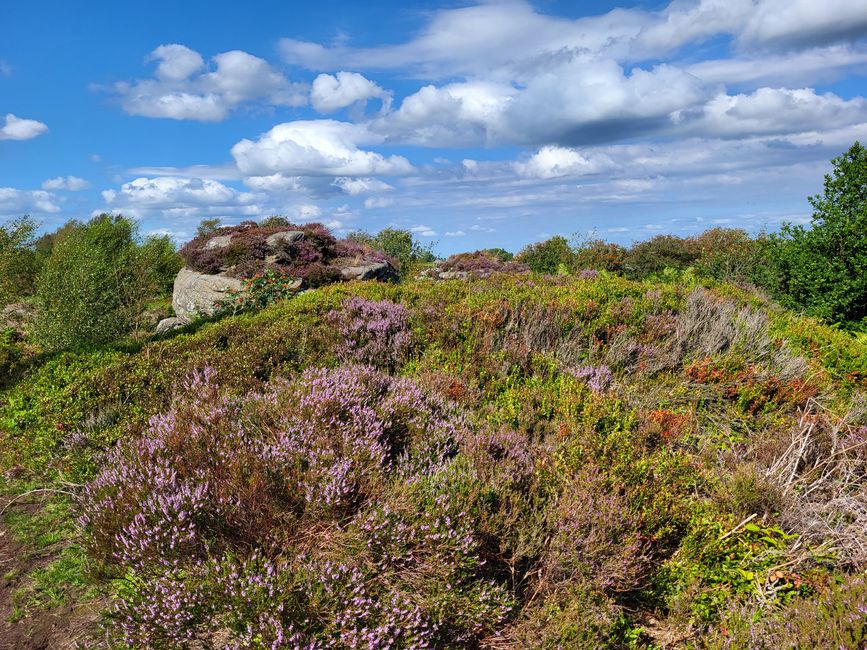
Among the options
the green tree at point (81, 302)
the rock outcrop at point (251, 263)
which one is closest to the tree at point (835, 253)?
the rock outcrop at point (251, 263)

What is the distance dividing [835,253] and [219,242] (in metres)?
17.7

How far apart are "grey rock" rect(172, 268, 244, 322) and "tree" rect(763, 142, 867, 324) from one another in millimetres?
14196

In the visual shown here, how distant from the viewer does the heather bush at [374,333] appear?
22.0ft

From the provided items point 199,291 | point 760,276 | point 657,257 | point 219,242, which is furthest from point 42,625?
point 657,257

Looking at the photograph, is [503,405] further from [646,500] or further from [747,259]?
[747,259]

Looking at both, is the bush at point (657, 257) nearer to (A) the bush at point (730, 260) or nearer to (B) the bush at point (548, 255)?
(A) the bush at point (730, 260)

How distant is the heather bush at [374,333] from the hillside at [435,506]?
0.08 metres

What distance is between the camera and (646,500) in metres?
4.08

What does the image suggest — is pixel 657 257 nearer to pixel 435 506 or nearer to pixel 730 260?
pixel 730 260

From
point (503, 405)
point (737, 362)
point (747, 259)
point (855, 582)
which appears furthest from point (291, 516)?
point (747, 259)

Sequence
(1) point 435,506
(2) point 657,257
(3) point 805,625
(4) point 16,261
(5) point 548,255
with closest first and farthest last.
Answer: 1. (3) point 805,625
2. (1) point 435,506
3. (4) point 16,261
4. (2) point 657,257
5. (5) point 548,255

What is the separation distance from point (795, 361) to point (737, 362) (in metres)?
0.87

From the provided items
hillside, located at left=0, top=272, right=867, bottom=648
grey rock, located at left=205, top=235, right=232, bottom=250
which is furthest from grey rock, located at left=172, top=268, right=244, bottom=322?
hillside, located at left=0, top=272, right=867, bottom=648

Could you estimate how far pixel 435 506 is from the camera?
11.5 feet
